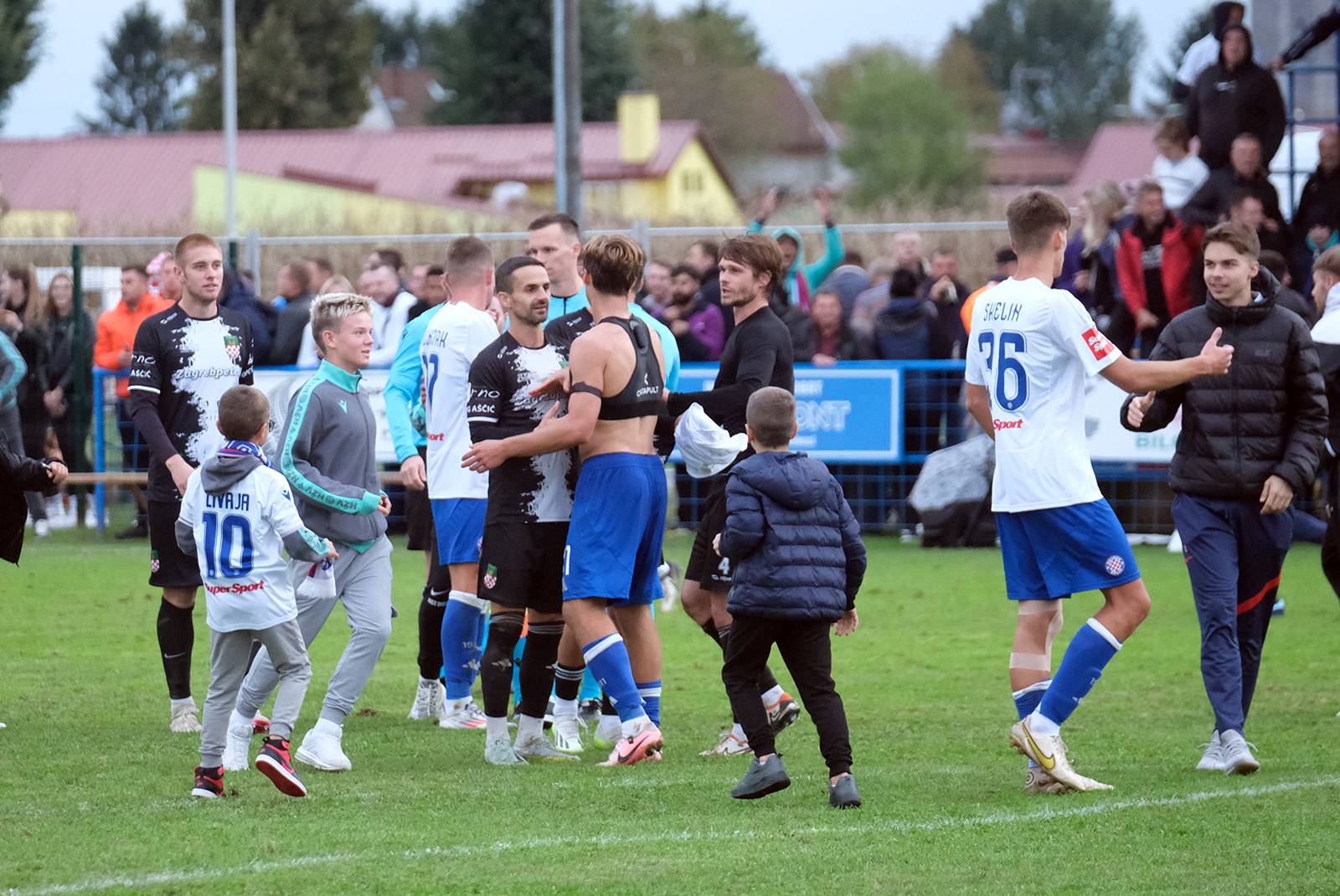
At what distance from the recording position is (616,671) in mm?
6516

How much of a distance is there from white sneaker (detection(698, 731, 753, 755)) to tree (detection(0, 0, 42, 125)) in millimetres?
42911

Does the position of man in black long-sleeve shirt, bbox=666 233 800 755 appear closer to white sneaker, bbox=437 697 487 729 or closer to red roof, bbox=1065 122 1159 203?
white sneaker, bbox=437 697 487 729

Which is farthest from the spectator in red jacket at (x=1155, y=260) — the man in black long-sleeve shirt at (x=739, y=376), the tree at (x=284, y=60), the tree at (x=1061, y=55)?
the tree at (x=1061, y=55)

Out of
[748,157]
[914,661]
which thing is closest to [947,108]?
[748,157]

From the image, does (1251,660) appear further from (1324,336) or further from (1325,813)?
(1324,336)

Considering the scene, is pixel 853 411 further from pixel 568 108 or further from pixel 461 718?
pixel 461 718

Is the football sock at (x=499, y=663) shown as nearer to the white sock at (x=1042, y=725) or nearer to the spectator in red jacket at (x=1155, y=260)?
the white sock at (x=1042, y=725)

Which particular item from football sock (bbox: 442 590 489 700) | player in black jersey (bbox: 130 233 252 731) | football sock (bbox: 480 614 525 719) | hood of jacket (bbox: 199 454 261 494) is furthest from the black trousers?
player in black jersey (bbox: 130 233 252 731)

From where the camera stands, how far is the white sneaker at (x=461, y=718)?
299 inches

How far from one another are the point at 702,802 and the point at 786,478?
46.5 inches

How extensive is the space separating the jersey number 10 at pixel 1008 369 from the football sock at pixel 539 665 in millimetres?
2004

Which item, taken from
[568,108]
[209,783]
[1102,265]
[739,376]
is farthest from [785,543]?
[568,108]

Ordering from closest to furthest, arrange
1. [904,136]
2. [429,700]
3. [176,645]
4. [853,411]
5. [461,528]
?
[461,528]
[176,645]
[429,700]
[853,411]
[904,136]

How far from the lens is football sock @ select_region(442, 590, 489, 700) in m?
7.33
